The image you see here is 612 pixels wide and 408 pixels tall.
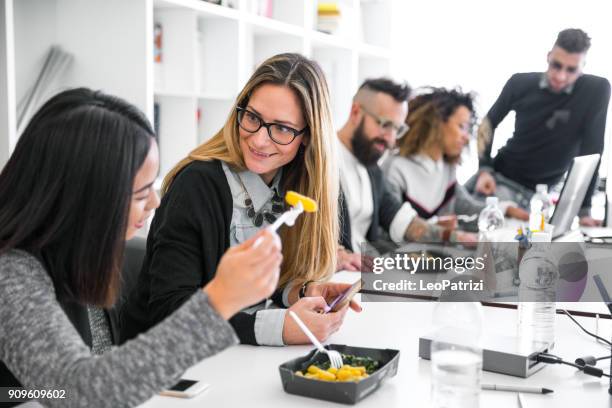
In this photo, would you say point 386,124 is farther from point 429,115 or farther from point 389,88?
point 429,115

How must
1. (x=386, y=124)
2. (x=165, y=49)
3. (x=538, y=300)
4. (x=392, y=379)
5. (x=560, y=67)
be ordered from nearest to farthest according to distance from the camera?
1. (x=392, y=379)
2. (x=538, y=300)
3. (x=165, y=49)
4. (x=386, y=124)
5. (x=560, y=67)

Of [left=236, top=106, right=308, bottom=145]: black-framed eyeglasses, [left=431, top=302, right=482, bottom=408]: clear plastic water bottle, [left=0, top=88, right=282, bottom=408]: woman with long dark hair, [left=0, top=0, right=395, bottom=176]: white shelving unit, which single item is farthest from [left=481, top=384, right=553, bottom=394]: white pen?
[left=0, top=0, right=395, bottom=176]: white shelving unit

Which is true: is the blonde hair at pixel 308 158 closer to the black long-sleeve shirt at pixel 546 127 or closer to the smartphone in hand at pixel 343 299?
the smartphone in hand at pixel 343 299

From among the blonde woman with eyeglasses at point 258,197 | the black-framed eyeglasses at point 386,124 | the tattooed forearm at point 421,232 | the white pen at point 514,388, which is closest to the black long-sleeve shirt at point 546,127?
the black-framed eyeglasses at point 386,124

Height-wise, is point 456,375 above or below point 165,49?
below

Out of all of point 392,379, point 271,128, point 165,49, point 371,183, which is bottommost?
point 392,379

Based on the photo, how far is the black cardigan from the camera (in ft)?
4.71

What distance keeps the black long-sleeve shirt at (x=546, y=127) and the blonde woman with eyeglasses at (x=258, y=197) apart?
286 cm

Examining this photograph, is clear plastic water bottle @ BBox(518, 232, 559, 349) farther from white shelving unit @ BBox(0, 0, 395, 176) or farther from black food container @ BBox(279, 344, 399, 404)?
white shelving unit @ BBox(0, 0, 395, 176)

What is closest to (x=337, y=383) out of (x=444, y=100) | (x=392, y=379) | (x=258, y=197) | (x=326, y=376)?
(x=326, y=376)

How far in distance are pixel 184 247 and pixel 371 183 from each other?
182 centimetres

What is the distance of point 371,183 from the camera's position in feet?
10.5

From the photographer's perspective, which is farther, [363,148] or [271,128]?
[363,148]

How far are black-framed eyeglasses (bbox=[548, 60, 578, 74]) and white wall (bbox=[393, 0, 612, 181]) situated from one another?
0.06 m
